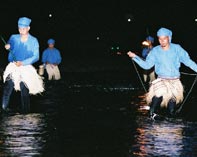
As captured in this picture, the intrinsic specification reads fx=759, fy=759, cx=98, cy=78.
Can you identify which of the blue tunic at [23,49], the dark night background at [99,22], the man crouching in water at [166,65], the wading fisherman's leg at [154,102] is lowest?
the wading fisherman's leg at [154,102]

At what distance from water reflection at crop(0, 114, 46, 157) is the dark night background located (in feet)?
117

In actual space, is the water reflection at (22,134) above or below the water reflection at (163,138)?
above

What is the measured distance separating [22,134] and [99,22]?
4861 centimetres

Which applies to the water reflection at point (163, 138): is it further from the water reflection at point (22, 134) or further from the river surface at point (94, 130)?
the water reflection at point (22, 134)

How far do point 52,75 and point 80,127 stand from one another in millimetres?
14487

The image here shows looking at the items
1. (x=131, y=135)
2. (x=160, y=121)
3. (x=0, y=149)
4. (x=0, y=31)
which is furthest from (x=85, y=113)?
(x=0, y=31)

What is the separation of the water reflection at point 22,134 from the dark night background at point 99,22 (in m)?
35.8

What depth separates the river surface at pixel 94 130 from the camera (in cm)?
Answer: 981

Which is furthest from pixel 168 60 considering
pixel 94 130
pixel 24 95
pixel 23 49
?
pixel 24 95

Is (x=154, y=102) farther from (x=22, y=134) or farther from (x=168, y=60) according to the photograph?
(x=22, y=134)

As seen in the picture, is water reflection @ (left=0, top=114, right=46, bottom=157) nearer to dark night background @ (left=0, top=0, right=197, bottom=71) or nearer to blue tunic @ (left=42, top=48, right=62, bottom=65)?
blue tunic @ (left=42, top=48, right=62, bottom=65)

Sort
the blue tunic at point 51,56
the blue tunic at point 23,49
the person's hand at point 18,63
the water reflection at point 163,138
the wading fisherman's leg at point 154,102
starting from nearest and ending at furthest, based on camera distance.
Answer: the water reflection at point 163,138
the wading fisherman's leg at point 154,102
the person's hand at point 18,63
the blue tunic at point 23,49
the blue tunic at point 51,56

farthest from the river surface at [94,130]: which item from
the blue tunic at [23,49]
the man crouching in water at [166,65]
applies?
the blue tunic at [23,49]

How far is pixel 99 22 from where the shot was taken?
196 ft
